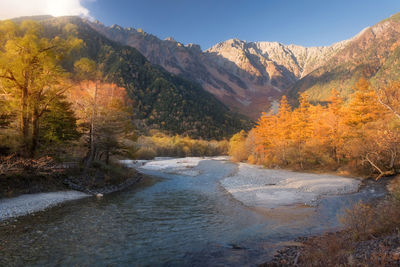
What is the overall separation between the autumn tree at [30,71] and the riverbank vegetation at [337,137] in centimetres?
2861

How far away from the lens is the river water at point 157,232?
7711mm

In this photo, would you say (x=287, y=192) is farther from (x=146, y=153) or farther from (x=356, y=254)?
(x=146, y=153)

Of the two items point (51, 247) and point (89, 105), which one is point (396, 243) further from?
point (89, 105)

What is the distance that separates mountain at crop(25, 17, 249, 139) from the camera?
11362cm

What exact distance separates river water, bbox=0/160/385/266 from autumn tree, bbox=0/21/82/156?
331 inches

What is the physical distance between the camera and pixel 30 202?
46.7ft

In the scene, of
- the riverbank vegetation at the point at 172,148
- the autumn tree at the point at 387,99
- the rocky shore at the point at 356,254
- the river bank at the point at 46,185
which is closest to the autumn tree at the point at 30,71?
the river bank at the point at 46,185

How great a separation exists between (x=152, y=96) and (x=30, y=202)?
119m

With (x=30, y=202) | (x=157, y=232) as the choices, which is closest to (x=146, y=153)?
(x=30, y=202)

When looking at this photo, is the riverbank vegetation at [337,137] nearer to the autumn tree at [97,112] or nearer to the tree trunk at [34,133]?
the autumn tree at [97,112]

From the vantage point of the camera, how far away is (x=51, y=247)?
8398 millimetres

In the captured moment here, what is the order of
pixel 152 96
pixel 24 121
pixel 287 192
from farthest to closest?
pixel 152 96 < pixel 287 192 < pixel 24 121

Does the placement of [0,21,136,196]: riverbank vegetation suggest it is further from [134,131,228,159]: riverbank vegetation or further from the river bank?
[134,131,228,159]: riverbank vegetation

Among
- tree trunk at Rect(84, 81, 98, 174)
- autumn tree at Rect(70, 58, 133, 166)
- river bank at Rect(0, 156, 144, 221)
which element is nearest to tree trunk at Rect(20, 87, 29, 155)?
river bank at Rect(0, 156, 144, 221)
